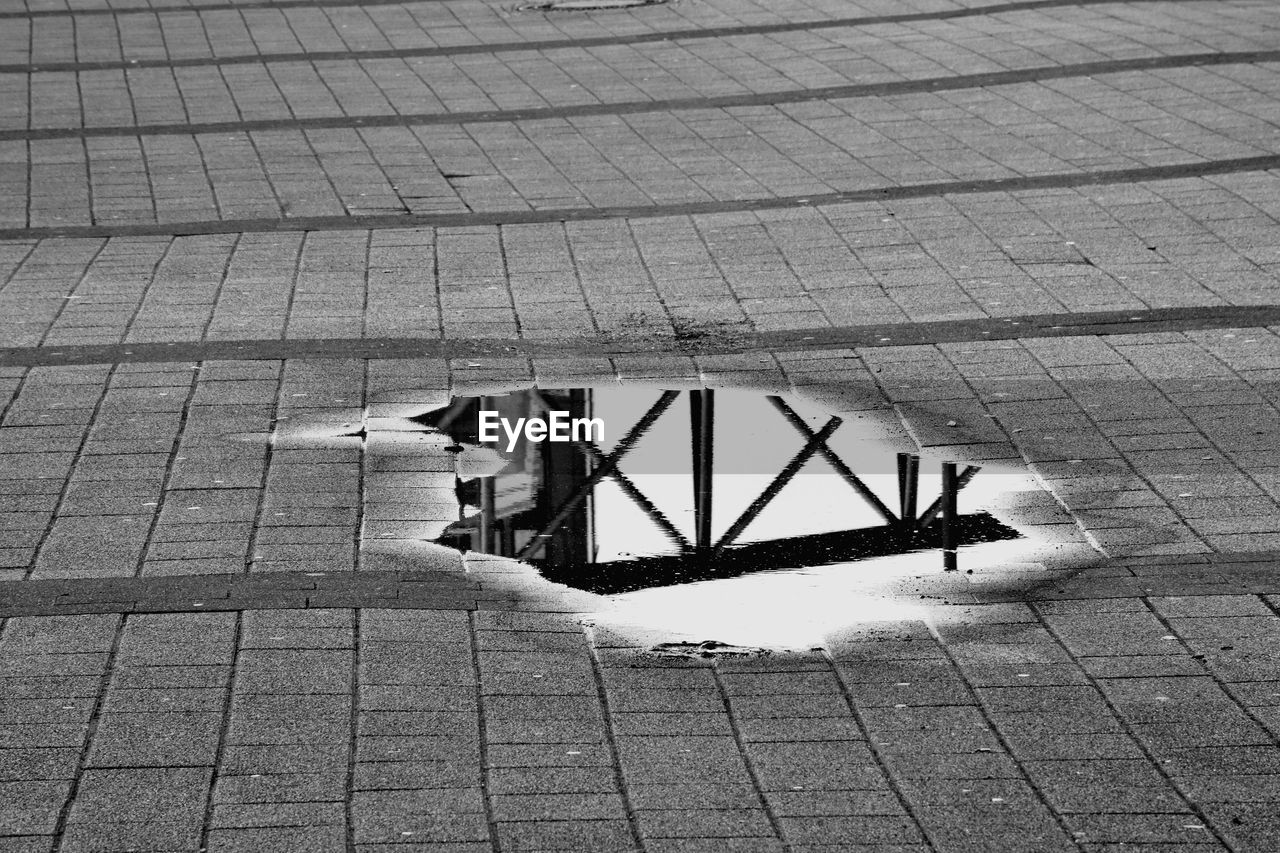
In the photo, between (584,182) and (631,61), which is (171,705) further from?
(631,61)

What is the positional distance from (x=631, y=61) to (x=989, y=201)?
5490mm

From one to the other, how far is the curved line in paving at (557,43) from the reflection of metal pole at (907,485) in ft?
32.4

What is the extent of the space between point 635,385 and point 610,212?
3.11 meters

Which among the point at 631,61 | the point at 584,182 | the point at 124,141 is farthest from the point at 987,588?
the point at 631,61

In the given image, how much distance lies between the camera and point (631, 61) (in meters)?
14.9

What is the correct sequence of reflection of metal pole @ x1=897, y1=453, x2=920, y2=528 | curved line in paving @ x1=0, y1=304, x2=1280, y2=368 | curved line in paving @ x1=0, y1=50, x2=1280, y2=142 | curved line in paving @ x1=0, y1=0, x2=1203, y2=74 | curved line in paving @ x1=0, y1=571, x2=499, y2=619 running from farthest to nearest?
curved line in paving @ x1=0, y1=0, x2=1203, y2=74, curved line in paving @ x1=0, y1=50, x2=1280, y2=142, curved line in paving @ x1=0, y1=304, x2=1280, y2=368, reflection of metal pole @ x1=897, y1=453, x2=920, y2=528, curved line in paving @ x1=0, y1=571, x2=499, y2=619

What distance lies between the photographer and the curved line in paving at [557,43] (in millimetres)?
15387

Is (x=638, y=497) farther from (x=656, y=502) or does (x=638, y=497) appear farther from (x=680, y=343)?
(x=680, y=343)

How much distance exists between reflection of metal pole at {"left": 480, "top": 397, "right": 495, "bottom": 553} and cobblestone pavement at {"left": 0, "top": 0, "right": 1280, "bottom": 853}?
177 millimetres

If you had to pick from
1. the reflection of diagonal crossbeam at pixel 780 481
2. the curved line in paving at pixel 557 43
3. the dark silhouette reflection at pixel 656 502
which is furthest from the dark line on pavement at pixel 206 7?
the reflection of diagonal crossbeam at pixel 780 481

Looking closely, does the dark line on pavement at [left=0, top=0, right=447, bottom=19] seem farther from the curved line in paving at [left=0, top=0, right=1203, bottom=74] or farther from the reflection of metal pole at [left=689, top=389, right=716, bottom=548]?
the reflection of metal pole at [left=689, top=389, right=716, bottom=548]

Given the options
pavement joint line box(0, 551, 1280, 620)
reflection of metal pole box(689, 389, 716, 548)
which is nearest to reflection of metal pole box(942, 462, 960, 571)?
pavement joint line box(0, 551, 1280, 620)

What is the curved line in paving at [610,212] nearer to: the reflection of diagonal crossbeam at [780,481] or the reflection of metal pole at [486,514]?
the reflection of diagonal crossbeam at [780,481]

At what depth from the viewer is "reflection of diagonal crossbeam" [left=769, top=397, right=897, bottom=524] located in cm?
621
